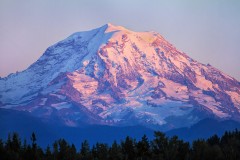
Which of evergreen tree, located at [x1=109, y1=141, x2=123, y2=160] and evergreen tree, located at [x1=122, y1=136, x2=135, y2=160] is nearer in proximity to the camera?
evergreen tree, located at [x1=109, y1=141, x2=123, y2=160]

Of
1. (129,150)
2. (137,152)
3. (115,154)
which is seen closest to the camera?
(115,154)

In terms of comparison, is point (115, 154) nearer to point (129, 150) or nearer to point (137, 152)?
point (137, 152)

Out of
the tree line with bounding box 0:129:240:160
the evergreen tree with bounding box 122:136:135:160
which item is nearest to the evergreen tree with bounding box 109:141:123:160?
the tree line with bounding box 0:129:240:160

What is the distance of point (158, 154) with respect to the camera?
7279 inches

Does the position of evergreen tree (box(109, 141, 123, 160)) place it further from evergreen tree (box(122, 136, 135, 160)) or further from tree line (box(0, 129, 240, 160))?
evergreen tree (box(122, 136, 135, 160))

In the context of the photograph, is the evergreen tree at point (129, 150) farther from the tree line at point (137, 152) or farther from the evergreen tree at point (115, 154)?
the evergreen tree at point (115, 154)

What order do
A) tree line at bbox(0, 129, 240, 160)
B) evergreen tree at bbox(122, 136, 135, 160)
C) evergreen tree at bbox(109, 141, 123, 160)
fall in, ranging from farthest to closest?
evergreen tree at bbox(122, 136, 135, 160)
tree line at bbox(0, 129, 240, 160)
evergreen tree at bbox(109, 141, 123, 160)

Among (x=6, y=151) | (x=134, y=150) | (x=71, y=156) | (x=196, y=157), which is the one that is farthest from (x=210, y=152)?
(x=6, y=151)

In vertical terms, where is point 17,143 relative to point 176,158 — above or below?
above

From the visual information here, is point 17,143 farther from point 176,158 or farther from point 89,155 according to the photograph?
point 176,158

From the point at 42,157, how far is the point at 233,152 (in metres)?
47.7

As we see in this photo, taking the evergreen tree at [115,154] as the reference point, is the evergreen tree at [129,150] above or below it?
above

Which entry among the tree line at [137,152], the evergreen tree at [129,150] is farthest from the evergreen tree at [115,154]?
the evergreen tree at [129,150]

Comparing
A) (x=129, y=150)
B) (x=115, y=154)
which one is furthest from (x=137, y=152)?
(x=115, y=154)
